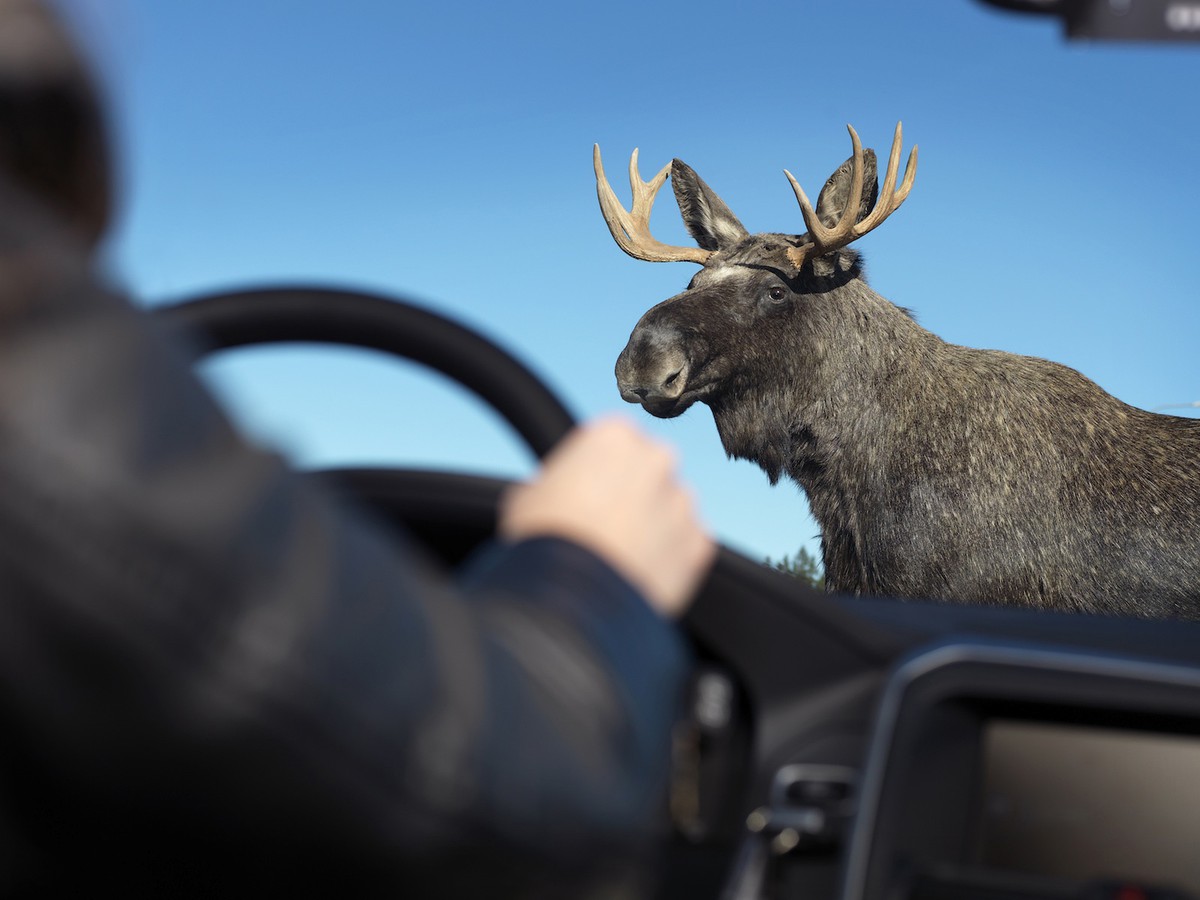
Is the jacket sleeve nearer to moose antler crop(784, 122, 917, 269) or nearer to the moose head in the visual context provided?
the moose head

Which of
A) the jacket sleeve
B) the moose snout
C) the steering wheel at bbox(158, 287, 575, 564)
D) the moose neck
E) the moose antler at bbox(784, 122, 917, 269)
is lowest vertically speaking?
the jacket sleeve

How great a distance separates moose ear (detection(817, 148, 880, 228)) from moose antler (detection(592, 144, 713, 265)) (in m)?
0.93

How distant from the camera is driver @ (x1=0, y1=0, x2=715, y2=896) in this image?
1.35 ft

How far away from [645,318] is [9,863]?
7.31m

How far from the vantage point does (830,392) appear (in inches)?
320

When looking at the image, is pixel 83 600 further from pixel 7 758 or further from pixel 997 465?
pixel 997 465

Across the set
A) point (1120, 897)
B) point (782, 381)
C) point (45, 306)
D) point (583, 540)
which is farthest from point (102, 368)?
point (782, 381)

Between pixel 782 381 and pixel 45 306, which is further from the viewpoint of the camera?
pixel 782 381

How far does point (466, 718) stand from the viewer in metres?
0.47

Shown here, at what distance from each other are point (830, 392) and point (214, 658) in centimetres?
789

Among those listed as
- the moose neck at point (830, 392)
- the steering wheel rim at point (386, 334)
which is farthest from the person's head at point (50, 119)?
the moose neck at point (830, 392)

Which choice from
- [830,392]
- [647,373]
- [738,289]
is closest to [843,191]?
[738,289]

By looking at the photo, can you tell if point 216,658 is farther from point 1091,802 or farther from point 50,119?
point 1091,802

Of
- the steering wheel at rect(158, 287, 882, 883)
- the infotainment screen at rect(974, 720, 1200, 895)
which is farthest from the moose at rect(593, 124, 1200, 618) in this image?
the steering wheel at rect(158, 287, 882, 883)
